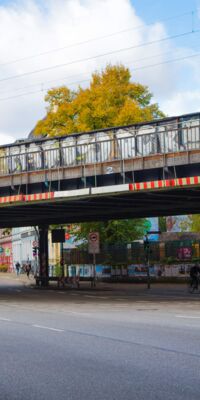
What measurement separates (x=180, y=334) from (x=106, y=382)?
19.2 ft

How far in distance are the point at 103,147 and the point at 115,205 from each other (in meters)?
5.51

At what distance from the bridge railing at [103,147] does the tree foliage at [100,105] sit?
1299 cm

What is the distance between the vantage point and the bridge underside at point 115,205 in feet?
96.9

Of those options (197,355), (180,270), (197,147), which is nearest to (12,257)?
(180,270)

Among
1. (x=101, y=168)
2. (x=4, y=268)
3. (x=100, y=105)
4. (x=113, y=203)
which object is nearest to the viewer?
(x=101, y=168)

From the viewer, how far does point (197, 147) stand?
2680 cm

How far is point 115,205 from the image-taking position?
34969mm

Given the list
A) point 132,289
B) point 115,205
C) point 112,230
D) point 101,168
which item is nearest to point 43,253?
point 112,230

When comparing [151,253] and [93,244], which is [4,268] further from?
[93,244]

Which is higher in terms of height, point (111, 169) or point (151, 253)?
point (111, 169)

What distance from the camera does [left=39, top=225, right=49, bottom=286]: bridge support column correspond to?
50231 millimetres

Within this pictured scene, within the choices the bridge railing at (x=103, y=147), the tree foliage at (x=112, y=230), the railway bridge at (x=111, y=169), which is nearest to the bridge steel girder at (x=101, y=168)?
the railway bridge at (x=111, y=169)

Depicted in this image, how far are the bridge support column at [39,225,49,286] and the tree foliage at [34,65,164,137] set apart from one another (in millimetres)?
7025

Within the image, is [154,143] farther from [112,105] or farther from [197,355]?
[112,105]
